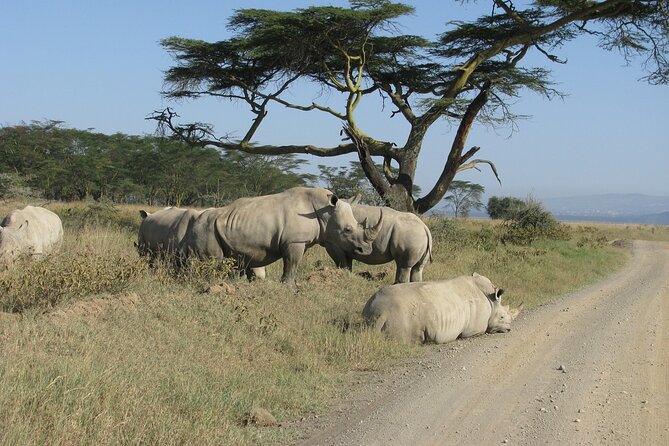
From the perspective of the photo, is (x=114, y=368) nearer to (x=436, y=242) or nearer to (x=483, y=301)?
(x=483, y=301)

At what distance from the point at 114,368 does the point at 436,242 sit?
12.8 metres

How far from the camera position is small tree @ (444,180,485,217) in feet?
162

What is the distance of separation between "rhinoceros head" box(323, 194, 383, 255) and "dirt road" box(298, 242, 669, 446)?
240cm

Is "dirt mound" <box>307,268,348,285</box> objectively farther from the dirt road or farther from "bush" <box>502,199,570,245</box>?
"bush" <box>502,199,570,245</box>

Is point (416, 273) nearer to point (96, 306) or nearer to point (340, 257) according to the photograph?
Answer: point (340, 257)

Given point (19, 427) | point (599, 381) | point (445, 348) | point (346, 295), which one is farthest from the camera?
point (346, 295)

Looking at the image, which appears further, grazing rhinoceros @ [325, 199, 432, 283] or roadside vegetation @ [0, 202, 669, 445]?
grazing rhinoceros @ [325, 199, 432, 283]

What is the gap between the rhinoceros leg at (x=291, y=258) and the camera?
9.84 meters

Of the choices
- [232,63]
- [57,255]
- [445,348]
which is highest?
[232,63]

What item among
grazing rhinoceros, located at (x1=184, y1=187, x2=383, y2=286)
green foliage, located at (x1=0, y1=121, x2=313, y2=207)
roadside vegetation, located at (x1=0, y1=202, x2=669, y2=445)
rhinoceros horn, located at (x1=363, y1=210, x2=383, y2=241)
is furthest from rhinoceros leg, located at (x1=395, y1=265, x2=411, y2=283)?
green foliage, located at (x1=0, y1=121, x2=313, y2=207)

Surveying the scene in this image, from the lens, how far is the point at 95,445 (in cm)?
429

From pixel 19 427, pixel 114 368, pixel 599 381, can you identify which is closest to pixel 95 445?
pixel 19 427

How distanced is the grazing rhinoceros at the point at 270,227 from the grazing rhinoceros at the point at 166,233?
164mm

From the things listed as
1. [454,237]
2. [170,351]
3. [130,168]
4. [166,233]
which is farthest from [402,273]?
[130,168]
